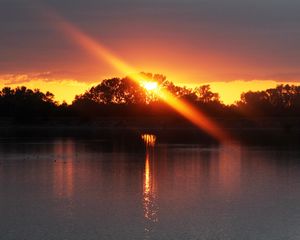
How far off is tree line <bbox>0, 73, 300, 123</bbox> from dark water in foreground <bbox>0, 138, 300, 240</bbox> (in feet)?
334

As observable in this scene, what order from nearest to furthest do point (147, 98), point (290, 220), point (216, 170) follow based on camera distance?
point (290, 220) → point (216, 170) → point (147, 98)

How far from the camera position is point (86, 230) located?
18203mm

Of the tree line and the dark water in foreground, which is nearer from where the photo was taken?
the dark water in foreground

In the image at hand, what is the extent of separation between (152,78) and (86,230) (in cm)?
14345

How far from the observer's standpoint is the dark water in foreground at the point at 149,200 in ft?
59.6

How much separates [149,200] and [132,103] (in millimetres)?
126121

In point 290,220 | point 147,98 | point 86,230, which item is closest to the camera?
point 86,230

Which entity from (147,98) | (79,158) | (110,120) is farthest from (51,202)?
(147,98)

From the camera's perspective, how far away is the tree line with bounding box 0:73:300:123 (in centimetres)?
14100

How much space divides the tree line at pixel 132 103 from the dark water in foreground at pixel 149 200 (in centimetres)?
10189

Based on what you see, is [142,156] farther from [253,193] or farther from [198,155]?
[253,193]

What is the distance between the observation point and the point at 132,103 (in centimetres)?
14938

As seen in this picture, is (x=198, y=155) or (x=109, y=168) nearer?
(x=109, y=168)

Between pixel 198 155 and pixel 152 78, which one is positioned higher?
pixel 152 78
